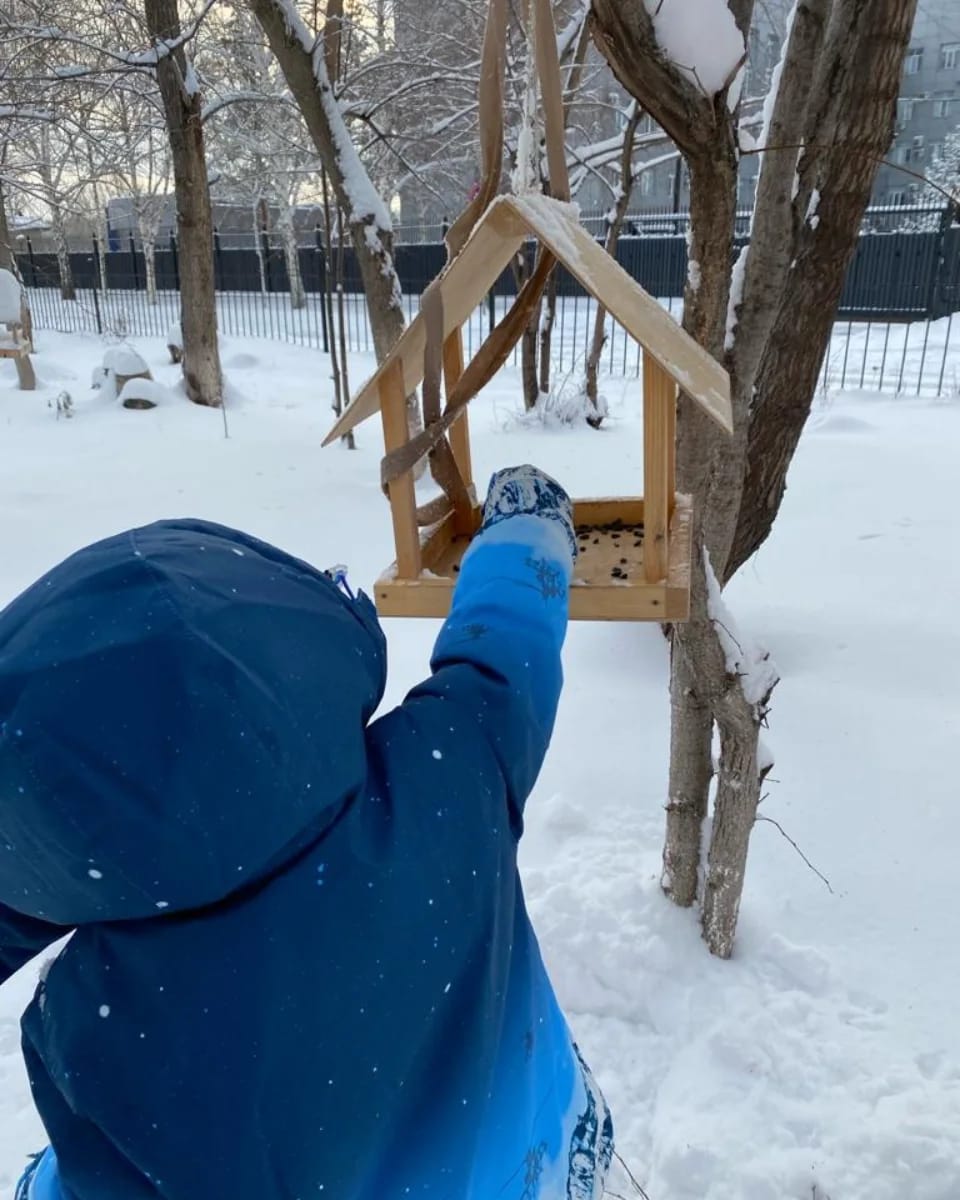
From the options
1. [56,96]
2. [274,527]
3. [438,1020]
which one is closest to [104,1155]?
[438,1020]

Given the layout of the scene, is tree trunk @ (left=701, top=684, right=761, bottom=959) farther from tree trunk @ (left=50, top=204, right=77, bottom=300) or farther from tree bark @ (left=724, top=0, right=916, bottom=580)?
tree trunk @ (left=50, top=204, right=77, bottom=300)

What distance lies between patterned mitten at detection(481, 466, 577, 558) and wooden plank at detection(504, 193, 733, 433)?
222 mm

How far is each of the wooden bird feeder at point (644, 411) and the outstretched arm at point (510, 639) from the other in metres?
0.19

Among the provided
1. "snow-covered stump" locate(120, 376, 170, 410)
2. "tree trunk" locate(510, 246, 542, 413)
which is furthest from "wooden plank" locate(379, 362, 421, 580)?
"snow-covered stump" locate(120, 376, 170, 410)

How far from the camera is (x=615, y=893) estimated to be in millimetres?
2691

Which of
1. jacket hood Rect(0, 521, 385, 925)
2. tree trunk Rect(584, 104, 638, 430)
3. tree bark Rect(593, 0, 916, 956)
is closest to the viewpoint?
jacket hood Rect(0, 521, 385, 925)

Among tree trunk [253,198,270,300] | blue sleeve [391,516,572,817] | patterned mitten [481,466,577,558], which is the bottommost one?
blue sleeve [391,516,572,817]

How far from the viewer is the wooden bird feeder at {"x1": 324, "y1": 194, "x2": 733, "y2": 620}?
1.21m

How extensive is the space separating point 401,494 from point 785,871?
75.9 inches

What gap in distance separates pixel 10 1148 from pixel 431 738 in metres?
1.83

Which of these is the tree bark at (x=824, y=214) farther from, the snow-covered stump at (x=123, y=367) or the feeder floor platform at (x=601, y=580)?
the snow-covered stump at (x=123, y=367)

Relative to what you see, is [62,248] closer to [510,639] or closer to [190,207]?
[190,207]

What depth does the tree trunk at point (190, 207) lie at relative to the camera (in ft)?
27.9

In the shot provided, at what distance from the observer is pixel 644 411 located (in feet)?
4.55
